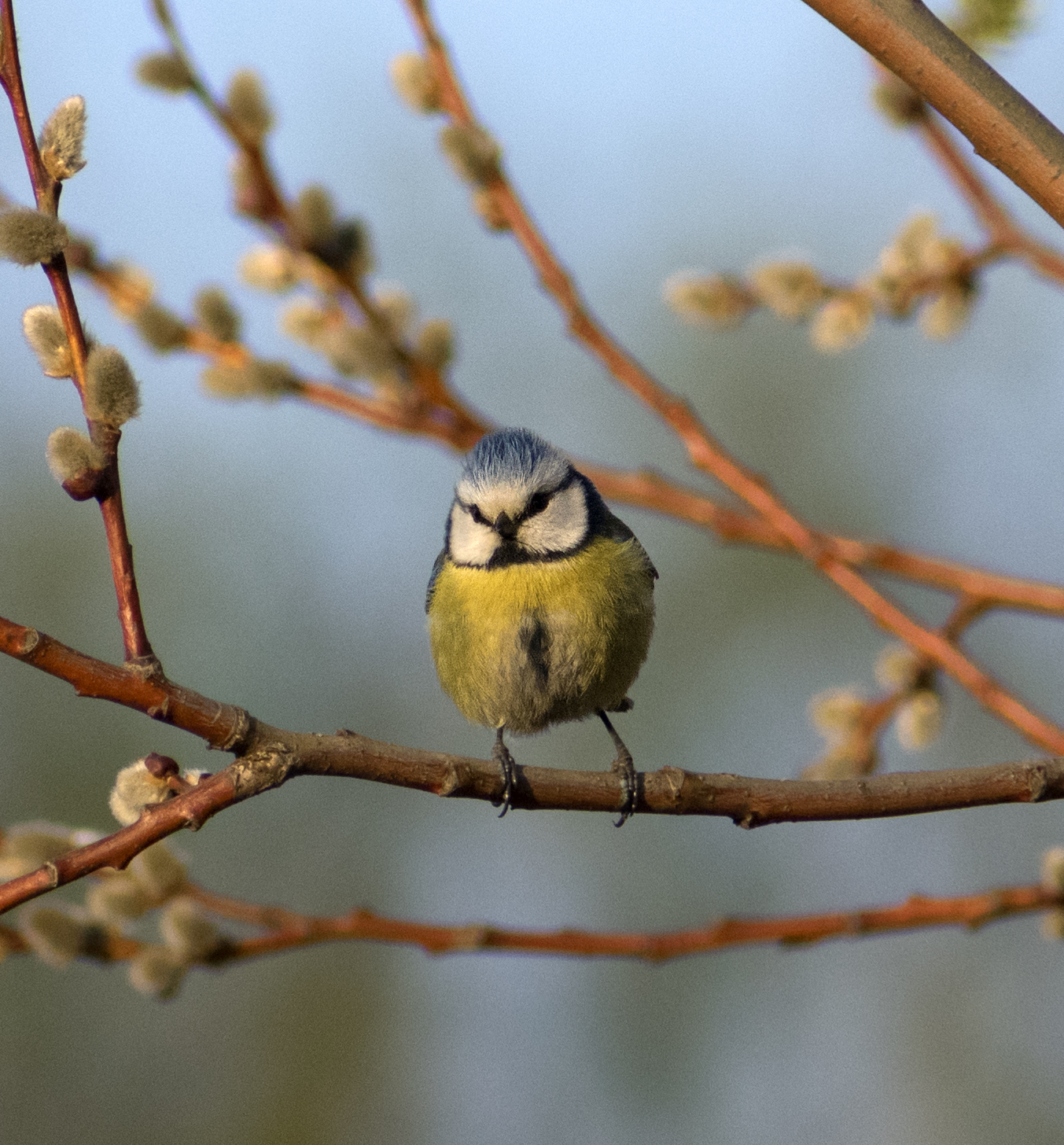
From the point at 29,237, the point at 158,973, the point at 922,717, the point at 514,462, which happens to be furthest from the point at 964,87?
the point at 158,973

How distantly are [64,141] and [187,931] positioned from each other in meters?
1.14

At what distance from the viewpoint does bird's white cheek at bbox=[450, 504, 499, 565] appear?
2572mm

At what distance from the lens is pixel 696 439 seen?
6.75 ft

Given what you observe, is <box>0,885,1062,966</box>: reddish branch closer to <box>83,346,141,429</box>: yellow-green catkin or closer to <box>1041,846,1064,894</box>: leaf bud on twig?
<box>1041,846,1064,894</box>: leaf bud on twig

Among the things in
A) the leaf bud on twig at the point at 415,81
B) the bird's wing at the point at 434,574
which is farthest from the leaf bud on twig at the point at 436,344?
the bird's wing at the point at 434,574

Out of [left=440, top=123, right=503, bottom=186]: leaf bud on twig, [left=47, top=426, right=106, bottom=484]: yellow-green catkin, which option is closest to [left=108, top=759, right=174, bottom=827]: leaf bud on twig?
[left=47, top=426, right=106, bottom=484]: yellow-green catkin

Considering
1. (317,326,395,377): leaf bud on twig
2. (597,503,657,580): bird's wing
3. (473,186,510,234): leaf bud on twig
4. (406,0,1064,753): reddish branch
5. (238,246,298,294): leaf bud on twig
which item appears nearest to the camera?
(406,0,1064,753): reddish branch

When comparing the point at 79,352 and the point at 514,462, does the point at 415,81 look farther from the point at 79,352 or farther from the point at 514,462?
the point at 79,352

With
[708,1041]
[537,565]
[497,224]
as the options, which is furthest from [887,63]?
[708,1041]

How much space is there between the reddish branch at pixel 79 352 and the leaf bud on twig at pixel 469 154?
94 cm

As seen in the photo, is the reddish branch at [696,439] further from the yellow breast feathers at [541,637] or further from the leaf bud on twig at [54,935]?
the leaf bud on twig at [54,935]

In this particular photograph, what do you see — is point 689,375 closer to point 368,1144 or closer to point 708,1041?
point 708,1041

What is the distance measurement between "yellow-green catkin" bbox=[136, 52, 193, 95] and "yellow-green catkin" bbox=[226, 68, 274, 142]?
0.14m

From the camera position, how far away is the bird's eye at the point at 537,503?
101 inches
